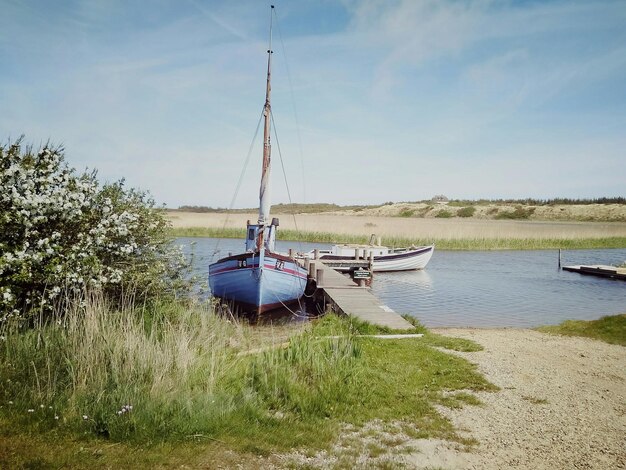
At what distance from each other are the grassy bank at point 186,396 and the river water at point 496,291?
6530 millimetres

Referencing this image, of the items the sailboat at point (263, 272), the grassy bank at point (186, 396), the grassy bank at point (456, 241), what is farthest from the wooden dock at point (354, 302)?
the grassy bank at point (456, 241)

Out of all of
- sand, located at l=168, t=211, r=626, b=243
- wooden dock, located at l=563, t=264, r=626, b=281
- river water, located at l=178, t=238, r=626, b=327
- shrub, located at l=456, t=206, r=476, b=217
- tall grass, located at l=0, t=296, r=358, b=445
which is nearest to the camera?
tall grass, located at l=0, t=296, r=358, b=445

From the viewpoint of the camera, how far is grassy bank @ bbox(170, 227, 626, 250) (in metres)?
Result: 49.6

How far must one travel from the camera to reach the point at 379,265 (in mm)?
36719

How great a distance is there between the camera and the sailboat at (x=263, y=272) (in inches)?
797

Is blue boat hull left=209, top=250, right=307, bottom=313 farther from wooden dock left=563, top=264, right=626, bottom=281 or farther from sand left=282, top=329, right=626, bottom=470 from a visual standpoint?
wooden dock left=563, top=264, right=626, bottom=281

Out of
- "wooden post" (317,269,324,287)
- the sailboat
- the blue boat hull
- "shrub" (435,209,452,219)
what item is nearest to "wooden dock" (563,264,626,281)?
"wooden post" (317,269,324,287)

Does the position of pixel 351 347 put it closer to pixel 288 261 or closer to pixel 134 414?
pixel 134 414

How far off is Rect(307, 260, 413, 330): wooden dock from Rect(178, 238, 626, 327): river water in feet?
8.38

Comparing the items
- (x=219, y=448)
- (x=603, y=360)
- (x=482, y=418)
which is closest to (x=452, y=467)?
(x=482, y=418)

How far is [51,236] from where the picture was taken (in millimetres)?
8570

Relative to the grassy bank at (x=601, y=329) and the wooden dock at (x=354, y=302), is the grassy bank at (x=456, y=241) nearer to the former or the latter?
the wooden dock at (x=354, y=302)

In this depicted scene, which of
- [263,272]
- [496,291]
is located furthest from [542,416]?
[496,291]

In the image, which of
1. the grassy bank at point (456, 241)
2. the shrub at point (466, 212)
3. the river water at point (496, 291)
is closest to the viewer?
the river water at point (496, 291)
